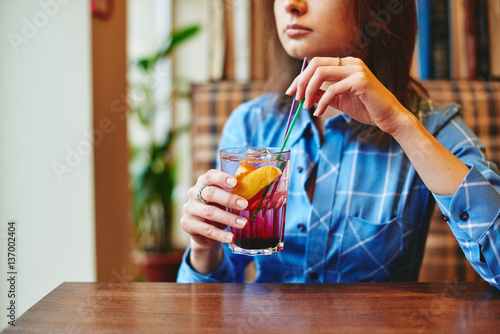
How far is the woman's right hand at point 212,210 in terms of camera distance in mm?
889

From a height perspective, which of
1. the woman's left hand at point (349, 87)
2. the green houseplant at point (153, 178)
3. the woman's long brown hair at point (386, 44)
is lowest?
the green houseplant at point (153, 178)

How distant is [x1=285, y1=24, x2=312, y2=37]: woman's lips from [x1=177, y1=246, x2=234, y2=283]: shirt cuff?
1.86ft

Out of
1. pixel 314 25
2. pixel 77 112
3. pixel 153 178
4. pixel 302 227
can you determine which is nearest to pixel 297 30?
pixel 314 25

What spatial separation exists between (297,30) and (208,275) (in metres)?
0.62

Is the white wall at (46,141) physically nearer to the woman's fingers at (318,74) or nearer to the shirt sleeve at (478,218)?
the woman's fingers at (318,74)

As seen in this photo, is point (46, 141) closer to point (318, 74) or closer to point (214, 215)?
point (214, 215)

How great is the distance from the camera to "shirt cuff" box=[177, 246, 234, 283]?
1.15m

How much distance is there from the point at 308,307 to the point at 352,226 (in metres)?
0.45

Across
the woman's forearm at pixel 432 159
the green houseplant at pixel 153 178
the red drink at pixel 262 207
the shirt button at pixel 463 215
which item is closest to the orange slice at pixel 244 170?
the red drink at pixel 262 207

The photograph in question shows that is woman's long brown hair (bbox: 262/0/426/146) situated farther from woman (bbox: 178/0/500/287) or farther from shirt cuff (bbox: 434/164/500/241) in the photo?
shirt cuff (bbox: 434/164/500/241)

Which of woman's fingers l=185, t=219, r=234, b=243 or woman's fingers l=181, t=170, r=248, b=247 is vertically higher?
woman's fingers l=181, t=170, r=248, b=247

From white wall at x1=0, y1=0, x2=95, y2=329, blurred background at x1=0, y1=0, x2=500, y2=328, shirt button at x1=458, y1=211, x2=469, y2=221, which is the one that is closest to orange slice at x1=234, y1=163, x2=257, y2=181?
shirt button at x1=458, y1=211, x2=469, y2=221

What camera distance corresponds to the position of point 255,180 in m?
0.87

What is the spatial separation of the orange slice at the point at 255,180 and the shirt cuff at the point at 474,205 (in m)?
0.38
